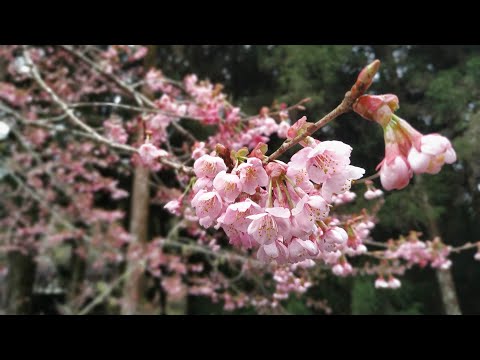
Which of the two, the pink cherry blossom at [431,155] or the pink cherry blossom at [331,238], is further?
the pink cherry blossom at [331,238]

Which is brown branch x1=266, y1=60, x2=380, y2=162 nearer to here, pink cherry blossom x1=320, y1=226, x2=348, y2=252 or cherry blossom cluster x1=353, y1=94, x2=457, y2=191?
cherry blossom cluster x1=353, y1=94, x2=457, y2=191

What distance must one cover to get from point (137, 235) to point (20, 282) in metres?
1.59

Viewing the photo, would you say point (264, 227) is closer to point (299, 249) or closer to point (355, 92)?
point (299, 249)

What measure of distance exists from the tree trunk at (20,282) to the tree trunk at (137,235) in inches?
53.9

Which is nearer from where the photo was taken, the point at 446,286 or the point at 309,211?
the point at 309,211

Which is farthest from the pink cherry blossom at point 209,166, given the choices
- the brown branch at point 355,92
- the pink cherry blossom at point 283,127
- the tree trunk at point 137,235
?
the tree trunk at point 137,235

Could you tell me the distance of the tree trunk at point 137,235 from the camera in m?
2.55

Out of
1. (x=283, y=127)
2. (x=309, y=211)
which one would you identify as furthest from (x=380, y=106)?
(x=283, y=127)

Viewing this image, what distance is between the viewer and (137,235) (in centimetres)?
285

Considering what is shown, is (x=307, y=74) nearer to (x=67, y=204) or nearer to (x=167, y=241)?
(x=167, y=241)

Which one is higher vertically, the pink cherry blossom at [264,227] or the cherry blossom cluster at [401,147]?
the cherry blossom cluster at [401,147]

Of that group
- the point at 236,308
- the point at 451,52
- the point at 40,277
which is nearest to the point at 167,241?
the point at 236,308

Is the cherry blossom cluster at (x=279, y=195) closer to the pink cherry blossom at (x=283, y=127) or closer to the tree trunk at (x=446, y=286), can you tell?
the pink cherry blossom at (x=283, y=127)

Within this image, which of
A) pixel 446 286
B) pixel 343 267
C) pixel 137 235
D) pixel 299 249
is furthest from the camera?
pixel 137 235
